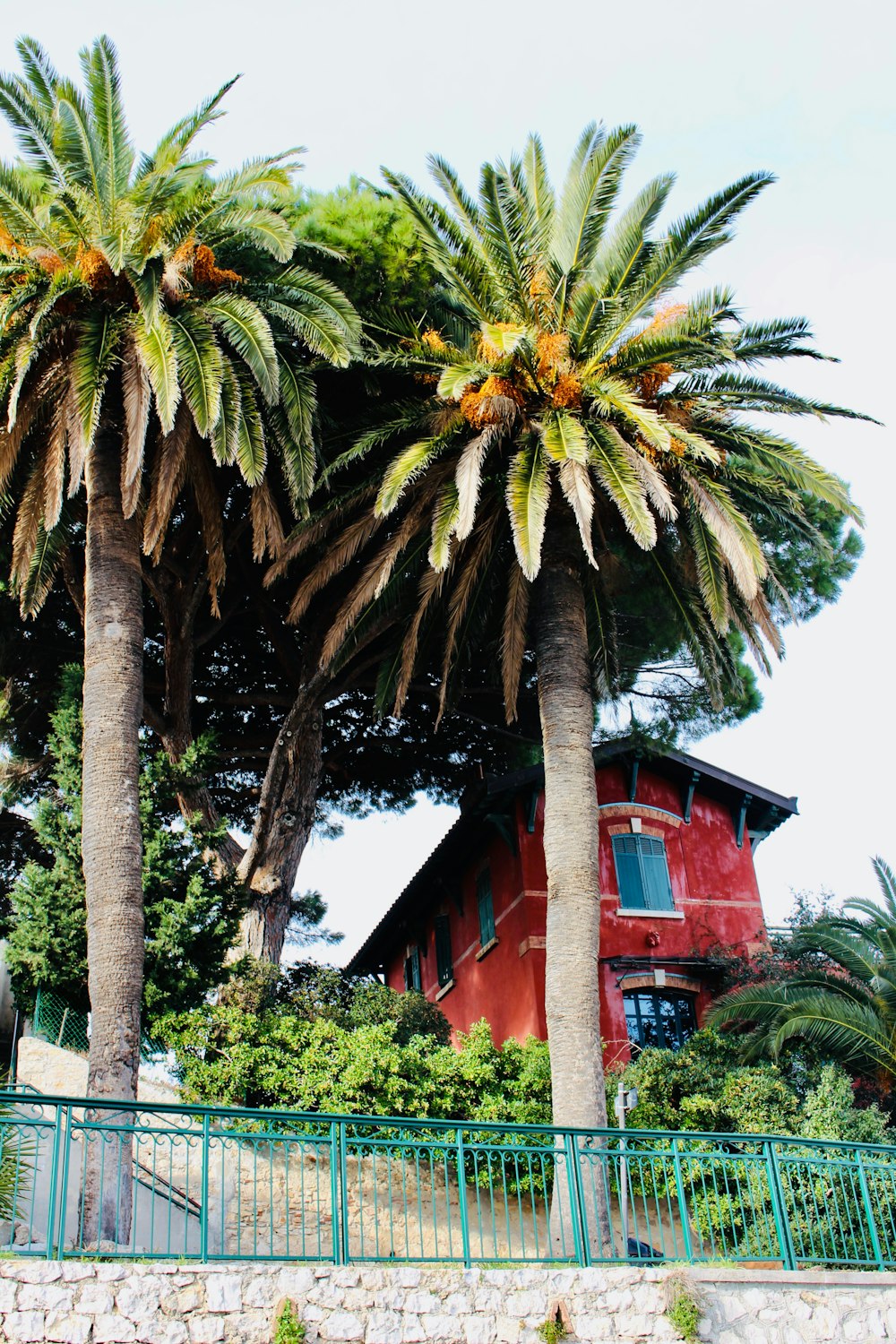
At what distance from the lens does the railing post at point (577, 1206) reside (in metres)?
11.9

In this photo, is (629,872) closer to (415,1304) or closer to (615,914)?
(615,914)

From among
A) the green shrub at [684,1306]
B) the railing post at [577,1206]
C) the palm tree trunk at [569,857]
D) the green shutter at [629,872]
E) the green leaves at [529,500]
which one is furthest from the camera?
the green shutter at [629,872]

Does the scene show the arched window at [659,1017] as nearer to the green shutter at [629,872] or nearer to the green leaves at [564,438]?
the green shutter at [629,872]

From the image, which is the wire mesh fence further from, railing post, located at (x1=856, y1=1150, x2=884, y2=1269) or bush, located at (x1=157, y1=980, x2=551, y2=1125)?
railing post, located at (x1=856, y1=1150, x2=884, y2=1269)

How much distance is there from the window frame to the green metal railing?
6856mm

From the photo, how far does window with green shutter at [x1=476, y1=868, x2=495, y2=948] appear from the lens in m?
25.5

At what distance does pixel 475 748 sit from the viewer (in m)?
25.9

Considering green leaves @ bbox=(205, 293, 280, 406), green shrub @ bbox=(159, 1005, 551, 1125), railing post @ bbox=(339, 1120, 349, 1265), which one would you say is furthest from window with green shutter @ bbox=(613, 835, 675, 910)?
railing post @ bbox=(339, 1120, 349, 1265)

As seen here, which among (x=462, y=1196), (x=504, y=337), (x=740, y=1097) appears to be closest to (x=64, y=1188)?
(x=462, y=1196)

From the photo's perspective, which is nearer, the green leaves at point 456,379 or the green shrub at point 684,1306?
the green shrub at point 684,1306

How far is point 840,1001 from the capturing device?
19609mm

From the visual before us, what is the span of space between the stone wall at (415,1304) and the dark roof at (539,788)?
12.0 m

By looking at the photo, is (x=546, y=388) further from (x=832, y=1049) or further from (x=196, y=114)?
(x=832, y=1049)

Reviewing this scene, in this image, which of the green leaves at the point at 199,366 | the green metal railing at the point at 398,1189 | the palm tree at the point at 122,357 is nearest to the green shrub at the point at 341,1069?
the green metal railing at the point at 398,1189
